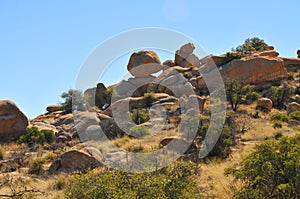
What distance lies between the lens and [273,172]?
23.0ft

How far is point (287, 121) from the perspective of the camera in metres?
19.8

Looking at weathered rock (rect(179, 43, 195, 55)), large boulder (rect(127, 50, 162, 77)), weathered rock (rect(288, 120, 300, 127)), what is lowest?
weathered rock (rect(288, 120, 300, 127))

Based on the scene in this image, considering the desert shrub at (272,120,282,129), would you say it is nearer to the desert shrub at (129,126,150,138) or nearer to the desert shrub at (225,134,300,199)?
the desert shrub at (129,126,150,138)

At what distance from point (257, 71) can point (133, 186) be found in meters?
25.6

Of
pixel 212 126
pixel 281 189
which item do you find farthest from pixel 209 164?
pixel 281 189


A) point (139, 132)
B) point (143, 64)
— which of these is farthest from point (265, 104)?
point (143, 64)

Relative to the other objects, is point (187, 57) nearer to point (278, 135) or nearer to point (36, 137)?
point (36, 137)

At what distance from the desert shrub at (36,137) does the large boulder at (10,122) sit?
0.85m

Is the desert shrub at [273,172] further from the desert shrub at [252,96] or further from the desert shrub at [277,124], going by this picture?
→ the desert shrub at [252,96]

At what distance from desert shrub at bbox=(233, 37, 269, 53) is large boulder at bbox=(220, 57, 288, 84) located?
10.2 metres

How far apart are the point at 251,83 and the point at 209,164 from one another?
19287 millimetres

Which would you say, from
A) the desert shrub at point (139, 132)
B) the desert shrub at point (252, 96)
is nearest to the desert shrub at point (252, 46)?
the desert shrub at point (252, 96)

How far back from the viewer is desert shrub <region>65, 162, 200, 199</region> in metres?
6.47

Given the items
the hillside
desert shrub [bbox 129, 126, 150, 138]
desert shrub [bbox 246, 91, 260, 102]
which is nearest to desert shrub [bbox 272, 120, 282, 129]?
the hillside
